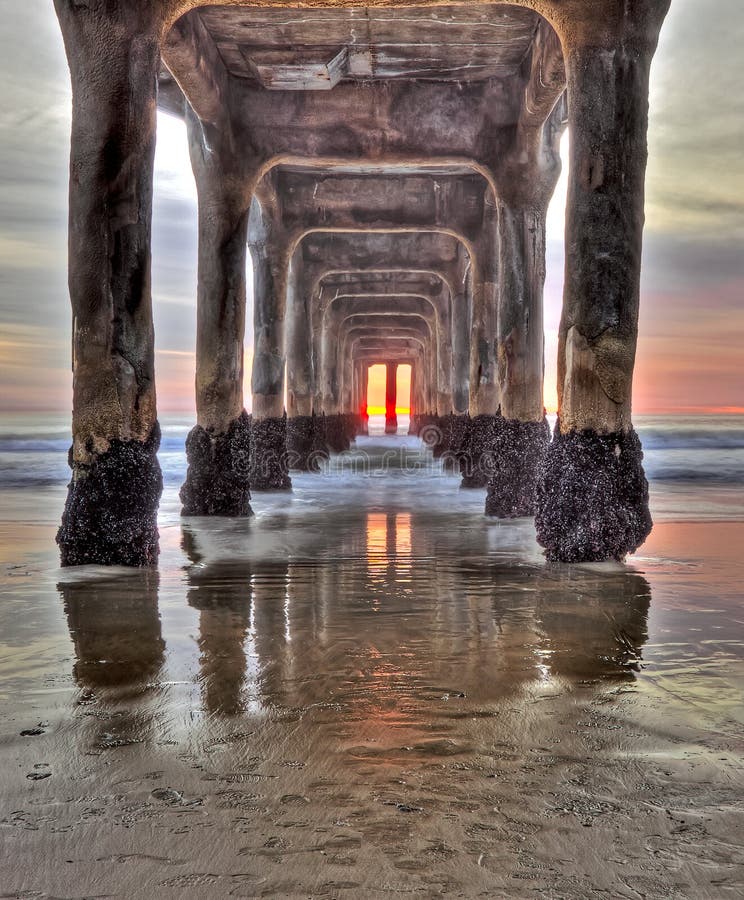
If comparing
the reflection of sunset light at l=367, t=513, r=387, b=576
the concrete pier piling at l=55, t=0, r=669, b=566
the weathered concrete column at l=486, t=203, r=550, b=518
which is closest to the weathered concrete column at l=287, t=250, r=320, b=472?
the concrete pier piling at l=55, t=0, r=669, b=566

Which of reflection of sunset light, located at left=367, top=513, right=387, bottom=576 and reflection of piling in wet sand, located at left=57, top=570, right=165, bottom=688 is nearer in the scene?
reflection of piling in wet sand, located at left=57, top=570, right=165, bottom=688

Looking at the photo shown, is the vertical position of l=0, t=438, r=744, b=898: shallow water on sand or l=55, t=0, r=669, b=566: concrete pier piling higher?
l=55, t=0, r=669, b=566: concrete pier piling

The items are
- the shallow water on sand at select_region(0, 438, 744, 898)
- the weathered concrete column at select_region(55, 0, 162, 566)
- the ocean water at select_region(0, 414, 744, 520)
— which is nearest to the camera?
the shallow water on sand at select_region(0, 438, 744, 898)

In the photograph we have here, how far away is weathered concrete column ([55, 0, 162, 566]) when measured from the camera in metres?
5.36

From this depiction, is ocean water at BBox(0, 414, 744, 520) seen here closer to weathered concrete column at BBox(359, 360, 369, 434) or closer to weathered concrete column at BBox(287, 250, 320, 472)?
weathered concrete column at BBox(287, 250, 320, 472)

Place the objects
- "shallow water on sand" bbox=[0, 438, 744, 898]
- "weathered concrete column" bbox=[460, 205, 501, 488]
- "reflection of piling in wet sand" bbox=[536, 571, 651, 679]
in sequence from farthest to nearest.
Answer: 1. "weathered concrete column" bbox=[460, 205, 501, 488]
2. "reflection of piling in wet sand" bbox=[536, 571, 651, 679]
3. "shallow water on sand" bbox=[0, 438, 744, 898]

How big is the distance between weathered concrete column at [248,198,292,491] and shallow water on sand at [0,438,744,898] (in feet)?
22.4

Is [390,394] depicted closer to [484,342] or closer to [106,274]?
[484,342]

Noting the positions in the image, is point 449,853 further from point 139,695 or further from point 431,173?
point 431,173

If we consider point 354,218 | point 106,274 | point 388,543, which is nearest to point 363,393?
point 354,218

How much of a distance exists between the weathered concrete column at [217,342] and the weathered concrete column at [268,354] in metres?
3.24

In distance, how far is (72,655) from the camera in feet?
11.1

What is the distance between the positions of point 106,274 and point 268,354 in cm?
685

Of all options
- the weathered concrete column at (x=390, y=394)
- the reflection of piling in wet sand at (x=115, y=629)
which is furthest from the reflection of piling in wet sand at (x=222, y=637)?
the weathered concrete column at (x=390, y=394)
